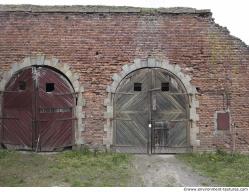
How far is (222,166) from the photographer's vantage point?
10117 millimetres

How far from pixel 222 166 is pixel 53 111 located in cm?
534

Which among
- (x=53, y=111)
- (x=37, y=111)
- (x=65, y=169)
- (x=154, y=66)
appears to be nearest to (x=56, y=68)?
(x=53, y=111)

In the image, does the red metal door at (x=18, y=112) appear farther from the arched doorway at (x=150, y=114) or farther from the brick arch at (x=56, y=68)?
the arched doorway at (x=150, y=114)

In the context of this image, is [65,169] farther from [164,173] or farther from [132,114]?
[132,114]

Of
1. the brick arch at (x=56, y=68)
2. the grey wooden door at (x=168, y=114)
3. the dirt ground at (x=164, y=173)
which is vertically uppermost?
the brick arch at (x=56, y=68)

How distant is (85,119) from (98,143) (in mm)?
848

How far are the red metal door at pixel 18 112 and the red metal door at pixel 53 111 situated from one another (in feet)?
0.94

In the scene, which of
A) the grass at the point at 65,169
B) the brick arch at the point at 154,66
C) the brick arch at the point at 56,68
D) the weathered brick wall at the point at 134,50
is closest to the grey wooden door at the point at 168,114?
the brick arch at the point at 154,66

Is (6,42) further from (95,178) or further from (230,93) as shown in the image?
(230,93)

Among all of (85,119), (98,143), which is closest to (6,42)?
(85,119)

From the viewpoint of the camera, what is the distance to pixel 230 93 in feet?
37.4

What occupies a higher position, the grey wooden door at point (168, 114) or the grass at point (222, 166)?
the grey wooden door at point (168, 114)

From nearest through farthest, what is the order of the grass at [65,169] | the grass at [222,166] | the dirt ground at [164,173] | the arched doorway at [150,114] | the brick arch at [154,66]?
the grass at [65,169], the dirt ground at [164,173], the grass at [222,166], the brick arch at [154,66], the arched doorway at [150,114]

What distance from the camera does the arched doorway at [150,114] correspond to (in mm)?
11367
